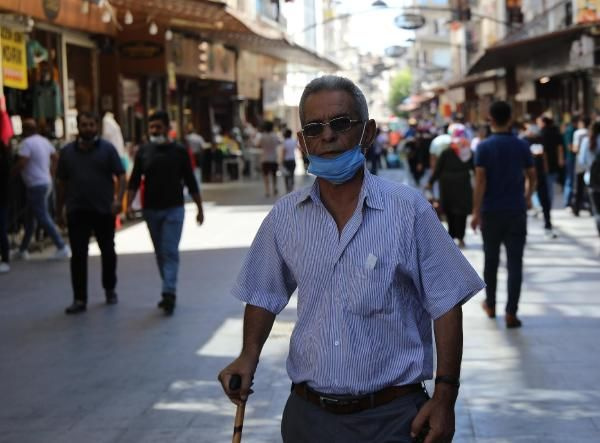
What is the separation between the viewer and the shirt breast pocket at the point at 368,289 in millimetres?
3760

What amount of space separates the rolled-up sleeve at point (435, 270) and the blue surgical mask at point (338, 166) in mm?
233

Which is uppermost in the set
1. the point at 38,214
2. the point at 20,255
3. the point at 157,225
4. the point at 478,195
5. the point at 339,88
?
the point at 339,88

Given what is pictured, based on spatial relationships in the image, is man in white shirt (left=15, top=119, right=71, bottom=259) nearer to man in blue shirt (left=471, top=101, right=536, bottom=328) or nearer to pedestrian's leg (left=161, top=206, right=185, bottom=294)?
pedestrian's leg (left=161, top=206, right=185, bottom=294)

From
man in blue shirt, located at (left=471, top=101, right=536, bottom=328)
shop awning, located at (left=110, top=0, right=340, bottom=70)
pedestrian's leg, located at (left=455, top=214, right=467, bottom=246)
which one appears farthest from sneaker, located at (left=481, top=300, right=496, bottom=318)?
shop awning, located at (left=110, top=0, right=340, bottom=70)

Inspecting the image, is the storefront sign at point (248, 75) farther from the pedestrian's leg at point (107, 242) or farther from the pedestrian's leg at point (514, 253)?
the pedestrian's leg at point (514, 253)

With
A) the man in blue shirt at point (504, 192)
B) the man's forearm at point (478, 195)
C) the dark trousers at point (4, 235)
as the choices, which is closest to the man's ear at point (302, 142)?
the man in blue shirt at point (504, 192)

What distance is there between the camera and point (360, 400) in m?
3.79

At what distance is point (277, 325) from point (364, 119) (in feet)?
22.4

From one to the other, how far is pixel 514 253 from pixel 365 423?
6.34 meters

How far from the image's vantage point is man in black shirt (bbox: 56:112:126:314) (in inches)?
450

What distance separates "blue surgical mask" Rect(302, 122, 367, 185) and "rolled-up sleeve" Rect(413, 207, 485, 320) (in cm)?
23

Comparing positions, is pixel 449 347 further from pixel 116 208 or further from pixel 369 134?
pixel 116 208

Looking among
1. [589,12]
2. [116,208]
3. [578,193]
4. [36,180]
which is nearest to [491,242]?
[116,208]

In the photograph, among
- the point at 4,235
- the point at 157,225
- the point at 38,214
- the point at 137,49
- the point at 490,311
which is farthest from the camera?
the point at 137,49
